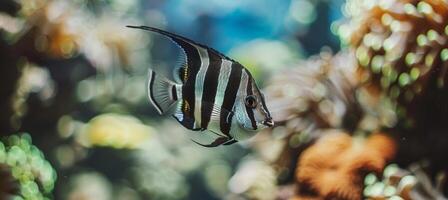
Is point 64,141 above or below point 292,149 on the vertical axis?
below

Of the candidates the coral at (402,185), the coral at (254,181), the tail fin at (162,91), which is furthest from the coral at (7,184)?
the coral at (402,185)

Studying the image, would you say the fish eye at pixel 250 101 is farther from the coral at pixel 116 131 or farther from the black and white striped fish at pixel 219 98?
the coral at pixel 116 131

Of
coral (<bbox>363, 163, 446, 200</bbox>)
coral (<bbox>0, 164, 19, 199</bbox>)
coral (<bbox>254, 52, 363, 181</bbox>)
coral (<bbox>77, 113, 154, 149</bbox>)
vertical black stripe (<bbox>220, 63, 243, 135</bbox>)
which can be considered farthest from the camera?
coral (<bbox>77, 113, 154, 149</bbox>)

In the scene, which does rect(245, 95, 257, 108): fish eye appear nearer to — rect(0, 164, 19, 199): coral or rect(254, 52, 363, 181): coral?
rect(254, 52, 363, 181): coral

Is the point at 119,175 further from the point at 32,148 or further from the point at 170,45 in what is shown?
the point at 170,45

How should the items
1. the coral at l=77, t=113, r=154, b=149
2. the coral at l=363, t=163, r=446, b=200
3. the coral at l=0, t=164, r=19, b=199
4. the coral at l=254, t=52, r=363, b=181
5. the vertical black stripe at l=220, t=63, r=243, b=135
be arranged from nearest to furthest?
the vertical black stripe at l=220, t=63, r=243, b=135, the coral at l=363, t=163, r=446, b=200, the coral at l=254, t=52, r=363, b=181, the coral at l=0, t=164, r=19, b=199, the coral at l=77, t=113, r=154, b=149

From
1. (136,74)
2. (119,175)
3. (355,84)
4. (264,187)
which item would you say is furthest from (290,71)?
(119,175)

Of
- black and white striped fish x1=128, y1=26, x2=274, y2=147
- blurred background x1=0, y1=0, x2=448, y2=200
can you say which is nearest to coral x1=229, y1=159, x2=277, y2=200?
blurred background x1=0, y1=0, x2=448, y2=200
